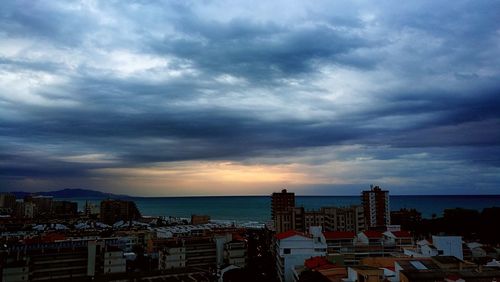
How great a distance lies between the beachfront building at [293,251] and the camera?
148ft

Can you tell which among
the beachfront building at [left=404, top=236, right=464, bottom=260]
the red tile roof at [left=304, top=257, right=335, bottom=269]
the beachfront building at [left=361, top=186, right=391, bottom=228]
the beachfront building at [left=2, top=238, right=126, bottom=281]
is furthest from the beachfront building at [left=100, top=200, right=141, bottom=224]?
the beachfront building at [left=404, top=236, right=464, bottom=260]

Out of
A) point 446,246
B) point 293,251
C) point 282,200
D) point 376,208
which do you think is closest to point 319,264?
point 293,251

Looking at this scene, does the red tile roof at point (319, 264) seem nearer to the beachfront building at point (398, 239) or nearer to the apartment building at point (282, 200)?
the beachfront building at point (398, 239)

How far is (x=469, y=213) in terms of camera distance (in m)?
78.2

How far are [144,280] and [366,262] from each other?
21.1 meters

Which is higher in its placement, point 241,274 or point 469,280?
point 469,280

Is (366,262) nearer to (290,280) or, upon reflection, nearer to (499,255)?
(290,280)

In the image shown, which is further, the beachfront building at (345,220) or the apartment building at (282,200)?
the apartment building at (282,200)

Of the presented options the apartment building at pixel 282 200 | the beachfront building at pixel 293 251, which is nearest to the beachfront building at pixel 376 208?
the apartment building at pixel 282 200

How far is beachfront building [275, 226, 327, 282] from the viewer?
4509cm

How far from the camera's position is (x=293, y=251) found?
4622 cm

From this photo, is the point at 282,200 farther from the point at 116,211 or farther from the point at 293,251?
the point at 116,211

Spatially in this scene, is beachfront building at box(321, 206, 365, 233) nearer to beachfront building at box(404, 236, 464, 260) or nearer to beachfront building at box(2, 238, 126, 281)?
beachfront building at box(404, 236, 464, 260)

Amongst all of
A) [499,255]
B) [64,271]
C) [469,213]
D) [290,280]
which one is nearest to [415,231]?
[469,213]
